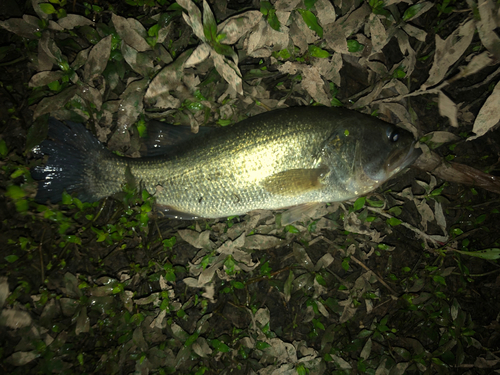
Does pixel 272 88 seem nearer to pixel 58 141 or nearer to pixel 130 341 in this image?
pixel 58 141

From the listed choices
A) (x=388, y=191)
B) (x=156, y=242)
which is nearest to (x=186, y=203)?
(x=156, y=242)

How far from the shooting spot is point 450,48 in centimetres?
216

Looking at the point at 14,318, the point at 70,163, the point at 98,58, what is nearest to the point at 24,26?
the point at 98,58

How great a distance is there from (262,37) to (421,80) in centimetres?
192

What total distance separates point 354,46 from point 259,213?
167 cm

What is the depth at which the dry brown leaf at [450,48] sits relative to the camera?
2084 mm

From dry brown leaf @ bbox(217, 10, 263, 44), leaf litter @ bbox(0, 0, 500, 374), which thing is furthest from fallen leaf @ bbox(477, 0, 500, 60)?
dry brown leaf @ bbox(217, 10, 263, 44)

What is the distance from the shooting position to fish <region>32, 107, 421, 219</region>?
2.17 metres

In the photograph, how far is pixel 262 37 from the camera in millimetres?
2059

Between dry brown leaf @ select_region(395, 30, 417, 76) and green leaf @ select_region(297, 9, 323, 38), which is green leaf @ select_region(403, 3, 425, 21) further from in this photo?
green leaf @ select_region(297, 9, 323, 38)

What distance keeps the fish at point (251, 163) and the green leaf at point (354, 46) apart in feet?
1.74

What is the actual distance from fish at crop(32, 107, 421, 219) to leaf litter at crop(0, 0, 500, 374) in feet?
0.76

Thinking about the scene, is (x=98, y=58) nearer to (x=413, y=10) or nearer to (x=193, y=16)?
(x=193, y=16)

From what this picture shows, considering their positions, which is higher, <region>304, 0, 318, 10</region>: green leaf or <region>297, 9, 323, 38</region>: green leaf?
<region>304, 0, 318, 10</region>: green leaf
